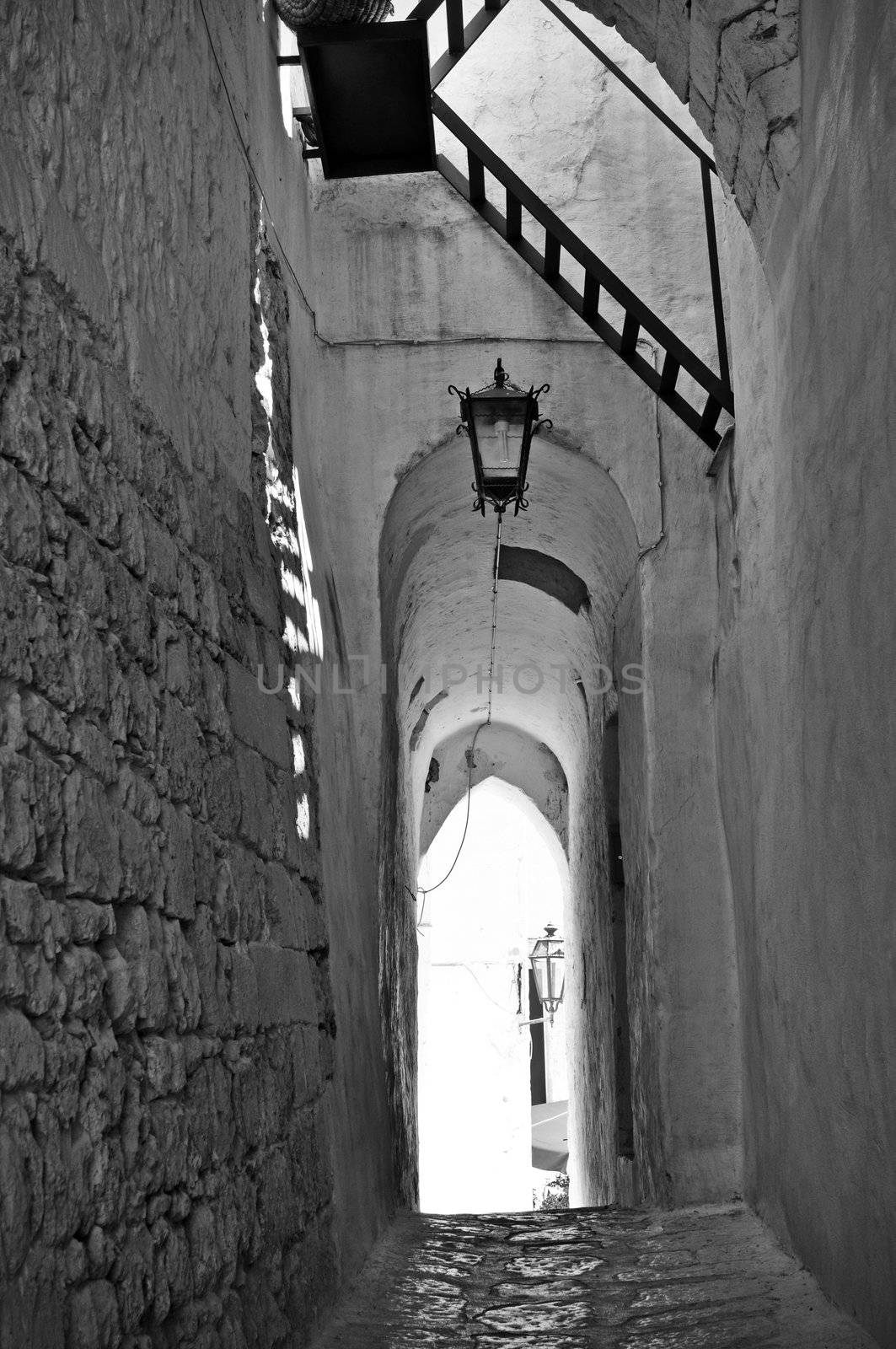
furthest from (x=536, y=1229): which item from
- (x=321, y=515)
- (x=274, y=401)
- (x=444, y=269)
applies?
(x=444, y=269)

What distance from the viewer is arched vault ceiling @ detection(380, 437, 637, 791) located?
256 inches

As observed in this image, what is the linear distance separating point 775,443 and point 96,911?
8.95 feet

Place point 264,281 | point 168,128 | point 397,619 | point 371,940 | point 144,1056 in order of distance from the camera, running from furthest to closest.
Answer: point 397,619
point 371,940
point 264,281
point 168,128
point 144,1056

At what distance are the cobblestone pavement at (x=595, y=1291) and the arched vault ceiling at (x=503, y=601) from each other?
2791mm

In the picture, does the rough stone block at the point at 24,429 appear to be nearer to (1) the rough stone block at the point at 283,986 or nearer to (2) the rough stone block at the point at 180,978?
(2) the rough stone block at the point at 180,978

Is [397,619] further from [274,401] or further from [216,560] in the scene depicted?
[216,560]

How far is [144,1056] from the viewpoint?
97.9 inches

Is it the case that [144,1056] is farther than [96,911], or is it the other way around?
[144,1056]

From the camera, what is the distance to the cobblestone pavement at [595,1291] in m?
3.44

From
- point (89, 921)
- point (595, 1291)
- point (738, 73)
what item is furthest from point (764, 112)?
point (595, 1291)

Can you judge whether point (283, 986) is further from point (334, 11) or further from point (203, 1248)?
point (334, 11)

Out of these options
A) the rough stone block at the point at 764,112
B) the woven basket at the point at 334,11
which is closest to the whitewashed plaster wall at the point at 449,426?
the woven basket at the point at 334,11

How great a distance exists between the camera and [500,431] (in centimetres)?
546

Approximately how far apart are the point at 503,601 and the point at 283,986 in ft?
17.7
